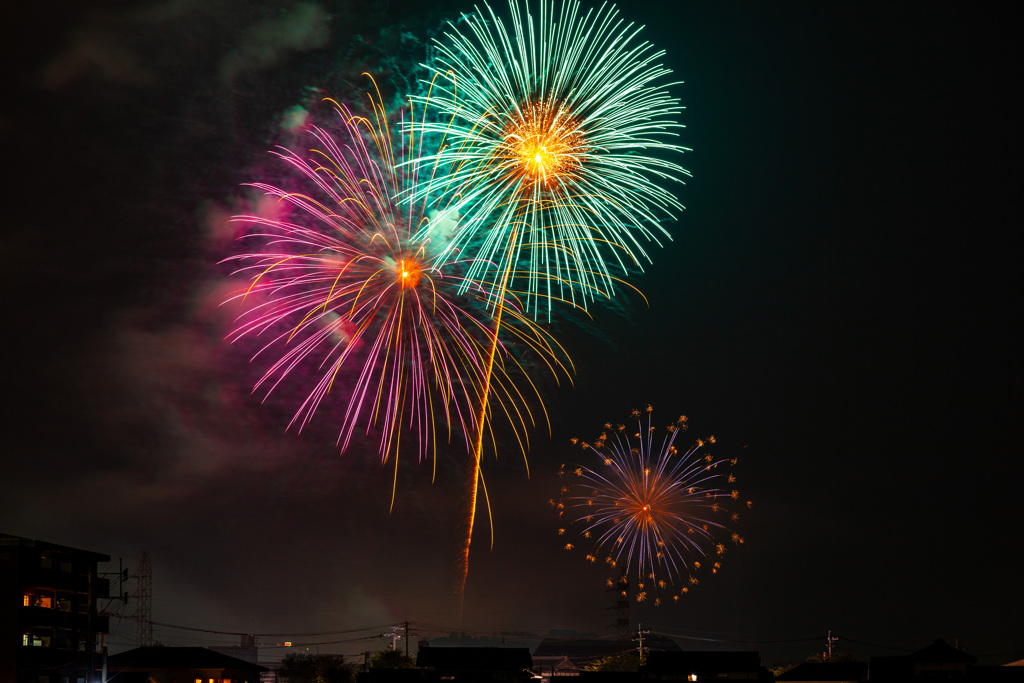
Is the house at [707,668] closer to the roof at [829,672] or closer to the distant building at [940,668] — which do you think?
the roof at [829,672]

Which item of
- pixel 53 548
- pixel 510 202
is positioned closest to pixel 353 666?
pixel 53 548

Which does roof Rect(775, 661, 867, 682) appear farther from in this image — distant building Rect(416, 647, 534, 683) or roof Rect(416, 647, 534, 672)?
roof Rect(416, 647, 534, 672)

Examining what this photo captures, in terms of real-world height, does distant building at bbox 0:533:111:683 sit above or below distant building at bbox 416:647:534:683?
above

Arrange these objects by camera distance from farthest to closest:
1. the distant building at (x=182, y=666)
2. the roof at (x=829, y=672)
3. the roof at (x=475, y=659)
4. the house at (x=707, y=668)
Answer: the distant building at (x=182, y=666) < the roof at (x=475, y=659) < the roof at (x=829, y=672) < the house at (x=707, y=668)

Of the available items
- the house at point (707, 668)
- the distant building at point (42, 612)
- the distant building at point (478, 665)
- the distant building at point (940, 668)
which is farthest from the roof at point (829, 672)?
the distant building at point (42, 612)

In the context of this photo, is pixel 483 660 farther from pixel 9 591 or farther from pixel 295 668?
pixel 9 591

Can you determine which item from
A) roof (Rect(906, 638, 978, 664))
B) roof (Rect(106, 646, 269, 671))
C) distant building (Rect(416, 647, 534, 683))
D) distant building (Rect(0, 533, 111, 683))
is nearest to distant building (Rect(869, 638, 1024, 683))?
roof (Rect(906, 638, 978, 664))

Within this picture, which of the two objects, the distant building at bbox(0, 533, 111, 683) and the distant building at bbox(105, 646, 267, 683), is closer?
the distant building at bbox(0, 533, 111, 683)
